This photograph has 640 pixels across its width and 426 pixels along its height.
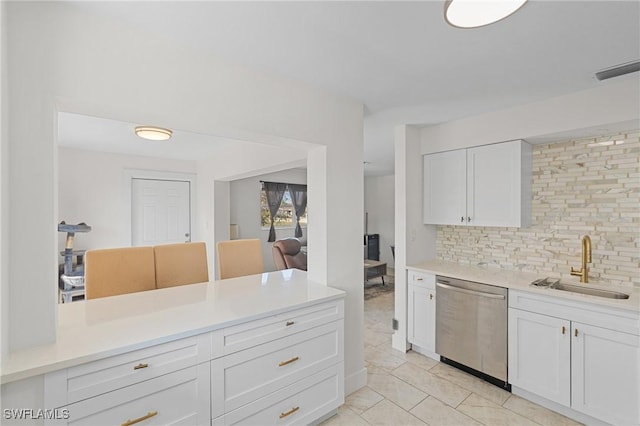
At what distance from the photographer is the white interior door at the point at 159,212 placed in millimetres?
4613

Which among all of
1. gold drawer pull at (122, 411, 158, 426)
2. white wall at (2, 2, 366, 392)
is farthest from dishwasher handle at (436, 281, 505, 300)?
gold drawer pull at (122, 411, 158, 426)

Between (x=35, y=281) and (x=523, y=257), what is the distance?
3479mm

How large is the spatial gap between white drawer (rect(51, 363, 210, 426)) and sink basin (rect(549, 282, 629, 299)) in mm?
2622

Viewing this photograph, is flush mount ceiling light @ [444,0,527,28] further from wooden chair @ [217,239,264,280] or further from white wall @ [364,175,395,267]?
white wall @ [364,175,395,267]

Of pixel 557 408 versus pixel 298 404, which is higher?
pixel 298 404

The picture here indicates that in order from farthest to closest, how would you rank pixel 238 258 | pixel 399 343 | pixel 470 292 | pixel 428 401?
pixel 399 343
pixel 238 258
pixel 470 292
pixel 428 401

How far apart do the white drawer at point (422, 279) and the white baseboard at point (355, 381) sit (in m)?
1.01

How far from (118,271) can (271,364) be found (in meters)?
1.38

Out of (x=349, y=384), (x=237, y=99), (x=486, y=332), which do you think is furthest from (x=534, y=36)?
(x=349, y=384)

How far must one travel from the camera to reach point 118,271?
213 cm

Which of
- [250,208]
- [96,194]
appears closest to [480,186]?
[250,208]

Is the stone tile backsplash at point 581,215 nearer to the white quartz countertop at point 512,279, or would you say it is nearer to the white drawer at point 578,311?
the white quartz countertop at point 512,279

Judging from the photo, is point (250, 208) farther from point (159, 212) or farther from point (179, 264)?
point (179, 264)

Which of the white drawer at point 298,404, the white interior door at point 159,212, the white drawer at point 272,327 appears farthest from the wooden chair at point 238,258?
the white interior door at point 159,212
